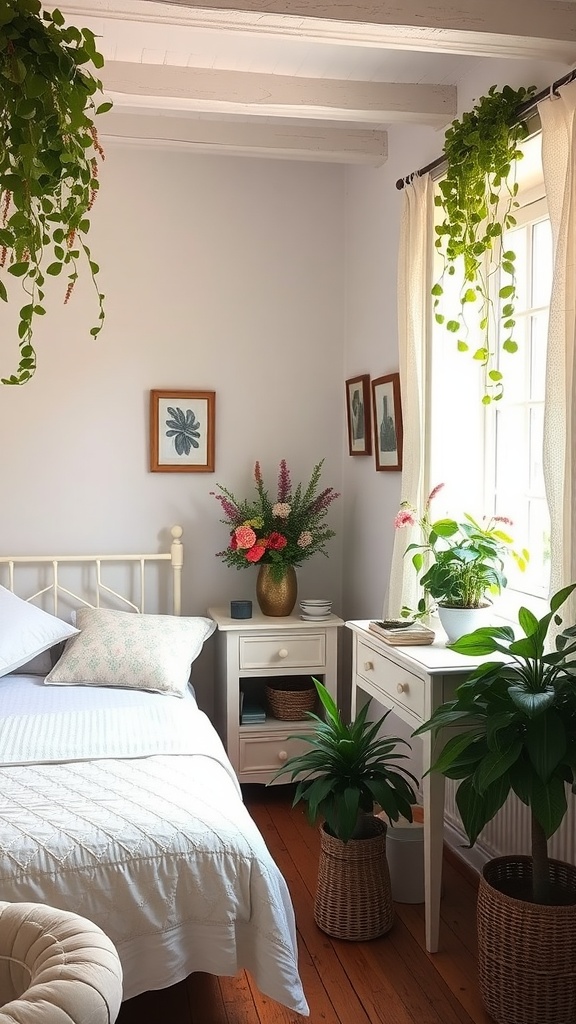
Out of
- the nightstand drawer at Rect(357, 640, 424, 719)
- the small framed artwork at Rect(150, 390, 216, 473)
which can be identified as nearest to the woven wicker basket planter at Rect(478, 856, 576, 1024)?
the nightstand drawer at Rect(357, 640, 424, 719)

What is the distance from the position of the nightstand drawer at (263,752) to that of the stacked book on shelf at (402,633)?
972mm

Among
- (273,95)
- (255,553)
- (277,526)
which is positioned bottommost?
(255,553)

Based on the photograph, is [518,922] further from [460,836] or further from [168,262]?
[168,262]

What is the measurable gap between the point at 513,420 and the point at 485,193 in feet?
2.45

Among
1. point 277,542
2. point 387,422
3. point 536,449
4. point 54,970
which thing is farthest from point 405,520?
point 54,970

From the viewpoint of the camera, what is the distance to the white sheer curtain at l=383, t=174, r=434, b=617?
10.6ft

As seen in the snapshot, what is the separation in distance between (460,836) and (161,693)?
46.2 inches

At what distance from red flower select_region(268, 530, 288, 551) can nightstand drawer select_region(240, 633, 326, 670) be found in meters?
0.37

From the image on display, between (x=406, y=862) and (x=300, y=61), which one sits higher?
(x=300, y=61)

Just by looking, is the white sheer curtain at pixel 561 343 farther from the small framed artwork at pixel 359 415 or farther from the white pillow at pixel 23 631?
the white pillow at pixel 23 631

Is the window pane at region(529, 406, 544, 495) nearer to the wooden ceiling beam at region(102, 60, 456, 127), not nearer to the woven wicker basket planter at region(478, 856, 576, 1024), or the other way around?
the wooden ceiling beam at region(102, 60, 456, 127)

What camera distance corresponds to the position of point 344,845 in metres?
2.67

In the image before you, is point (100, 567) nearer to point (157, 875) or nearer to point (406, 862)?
point (406, 862)

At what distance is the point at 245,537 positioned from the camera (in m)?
3.89
